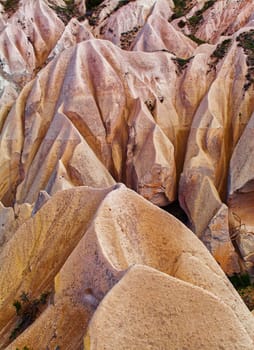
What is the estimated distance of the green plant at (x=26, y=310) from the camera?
8734mm

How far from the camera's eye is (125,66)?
2047cm

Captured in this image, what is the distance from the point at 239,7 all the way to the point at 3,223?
22.7m

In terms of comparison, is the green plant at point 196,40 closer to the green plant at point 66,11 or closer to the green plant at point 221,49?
the green plant at point 221,49

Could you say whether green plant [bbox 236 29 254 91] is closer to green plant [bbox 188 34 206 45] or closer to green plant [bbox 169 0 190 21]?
green plant [bbox 188 34 206 45]

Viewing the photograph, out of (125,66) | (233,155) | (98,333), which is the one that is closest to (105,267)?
(98,333)

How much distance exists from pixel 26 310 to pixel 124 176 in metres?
10.4

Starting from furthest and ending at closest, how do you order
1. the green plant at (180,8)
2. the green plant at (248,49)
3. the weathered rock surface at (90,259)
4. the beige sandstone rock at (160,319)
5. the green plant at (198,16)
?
the green plant at (180,8) → the green plant at (198,16) → the green plant at (248,49) → the weathered rock surface at (90,259) → the beige sandstone rock at (160,319)

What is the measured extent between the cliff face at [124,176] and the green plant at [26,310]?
0.11 ft

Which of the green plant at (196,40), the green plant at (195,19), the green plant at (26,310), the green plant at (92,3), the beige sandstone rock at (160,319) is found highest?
the beige sandstone rock at (160,319)

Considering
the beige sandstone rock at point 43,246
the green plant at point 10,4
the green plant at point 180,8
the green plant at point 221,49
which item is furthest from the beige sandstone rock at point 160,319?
the green plant at point 10,4

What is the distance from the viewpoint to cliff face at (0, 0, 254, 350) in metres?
7.10

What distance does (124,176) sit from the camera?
18.8 metres

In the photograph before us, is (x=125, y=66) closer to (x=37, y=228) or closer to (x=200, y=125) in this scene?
(x=200, y=125)

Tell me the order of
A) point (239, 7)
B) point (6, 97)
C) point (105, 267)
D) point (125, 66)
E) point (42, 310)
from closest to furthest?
point (105, 267) → point (42, 310) → point (125, 66) → point (6, 97) → point (239, 7)
